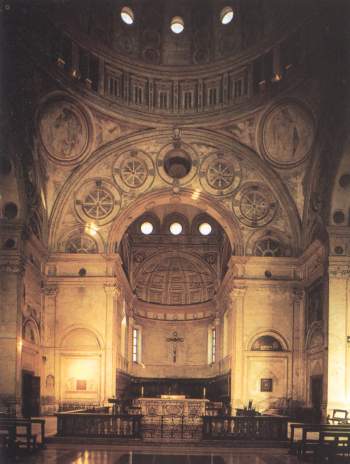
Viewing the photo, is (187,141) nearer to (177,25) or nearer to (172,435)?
(177,25)

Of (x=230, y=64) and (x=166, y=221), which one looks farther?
(x=166, y=221)

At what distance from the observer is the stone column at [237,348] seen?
105 ft

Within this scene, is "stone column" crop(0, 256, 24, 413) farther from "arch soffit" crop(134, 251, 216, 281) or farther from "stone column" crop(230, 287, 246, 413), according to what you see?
"arch soffit" crop(134, 251, 216, 281)

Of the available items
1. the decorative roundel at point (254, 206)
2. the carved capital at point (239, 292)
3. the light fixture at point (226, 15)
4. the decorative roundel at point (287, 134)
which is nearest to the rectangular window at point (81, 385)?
the carved capital at point (239, 292)

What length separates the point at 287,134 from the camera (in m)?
31.7

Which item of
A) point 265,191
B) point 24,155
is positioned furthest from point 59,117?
point 265,191

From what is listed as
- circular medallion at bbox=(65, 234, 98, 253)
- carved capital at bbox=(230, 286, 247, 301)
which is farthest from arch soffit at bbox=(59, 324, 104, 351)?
carved capital at bbox=(230, 286, 247, 301)

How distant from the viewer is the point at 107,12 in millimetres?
31094

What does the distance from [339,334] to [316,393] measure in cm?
467

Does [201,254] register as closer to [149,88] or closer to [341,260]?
[149,88]

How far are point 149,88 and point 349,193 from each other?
1213cm

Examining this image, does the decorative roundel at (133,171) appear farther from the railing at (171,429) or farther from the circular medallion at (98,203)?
the railing at (171,429)

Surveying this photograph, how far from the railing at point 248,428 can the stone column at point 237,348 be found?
10.2 m

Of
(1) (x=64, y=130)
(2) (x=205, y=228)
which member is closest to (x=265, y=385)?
(2) (x=205, y=228)
